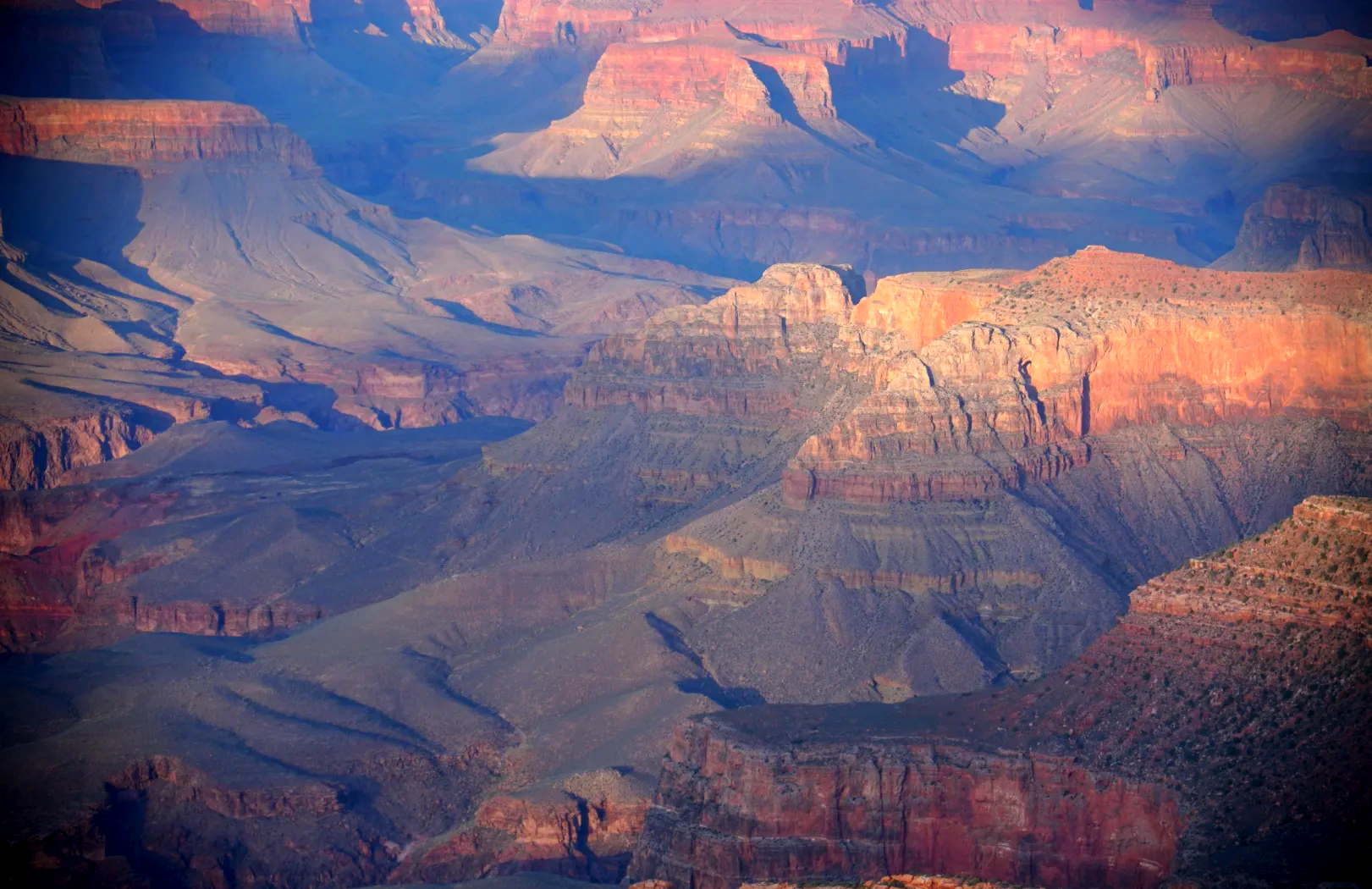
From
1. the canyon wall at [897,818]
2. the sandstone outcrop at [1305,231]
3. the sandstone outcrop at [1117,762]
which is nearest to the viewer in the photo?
the sandstone outcrop at [1117,762]

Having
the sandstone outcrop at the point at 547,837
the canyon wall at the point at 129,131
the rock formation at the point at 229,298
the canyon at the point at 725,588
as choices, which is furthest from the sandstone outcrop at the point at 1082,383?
the canyon wall at the point at 129,131

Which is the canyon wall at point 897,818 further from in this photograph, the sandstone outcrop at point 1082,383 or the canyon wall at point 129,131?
the canyon wall at point 129,131

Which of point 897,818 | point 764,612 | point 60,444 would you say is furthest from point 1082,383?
point 60,444

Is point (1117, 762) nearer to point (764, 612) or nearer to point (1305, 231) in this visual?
point (764, 612)

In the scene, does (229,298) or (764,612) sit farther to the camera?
(229,298)

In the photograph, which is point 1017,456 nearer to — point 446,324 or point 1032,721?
point 1032,721

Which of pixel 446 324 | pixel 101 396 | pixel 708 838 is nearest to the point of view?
pixel 708 838

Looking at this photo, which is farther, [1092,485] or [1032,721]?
[1092,485]

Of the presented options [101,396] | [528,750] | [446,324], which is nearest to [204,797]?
[528,750]
